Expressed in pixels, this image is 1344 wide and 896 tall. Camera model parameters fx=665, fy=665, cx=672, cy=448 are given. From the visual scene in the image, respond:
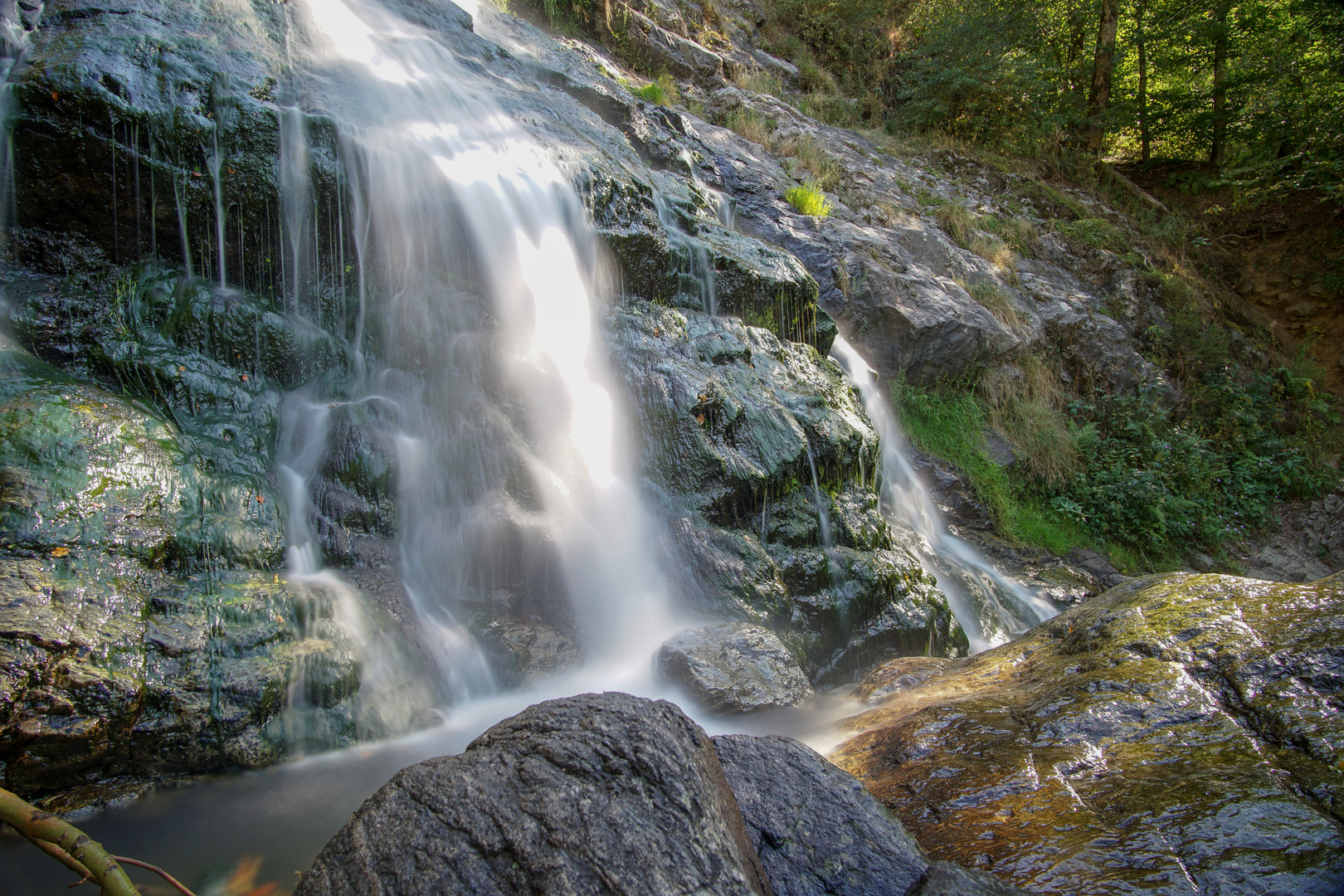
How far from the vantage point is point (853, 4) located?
626 inches

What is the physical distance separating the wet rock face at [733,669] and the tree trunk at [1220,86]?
635 inches

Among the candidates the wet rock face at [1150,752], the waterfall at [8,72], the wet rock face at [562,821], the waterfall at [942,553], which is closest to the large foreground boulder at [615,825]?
the wet rock face at [562,821]

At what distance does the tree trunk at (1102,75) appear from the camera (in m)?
13.7

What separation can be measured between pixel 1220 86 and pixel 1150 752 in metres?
16.7

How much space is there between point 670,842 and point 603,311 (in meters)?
4.76

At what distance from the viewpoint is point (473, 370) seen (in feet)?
17.1

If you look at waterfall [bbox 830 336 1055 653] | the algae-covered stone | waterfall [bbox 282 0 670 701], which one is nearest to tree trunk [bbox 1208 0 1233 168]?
waterfall [bbox 830 336 1055 653]

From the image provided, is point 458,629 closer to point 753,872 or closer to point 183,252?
point 753,872

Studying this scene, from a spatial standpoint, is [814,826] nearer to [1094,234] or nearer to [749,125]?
[749,125]

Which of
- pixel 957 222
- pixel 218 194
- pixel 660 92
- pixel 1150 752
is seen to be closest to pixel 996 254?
pixel 957 222

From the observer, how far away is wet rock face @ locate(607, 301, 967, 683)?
4742 millimetres

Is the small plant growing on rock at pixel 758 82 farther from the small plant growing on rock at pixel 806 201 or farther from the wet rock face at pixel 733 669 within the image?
the wet rock face at pixel 733 669

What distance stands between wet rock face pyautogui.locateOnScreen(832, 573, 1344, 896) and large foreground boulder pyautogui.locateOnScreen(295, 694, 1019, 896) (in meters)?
0.46

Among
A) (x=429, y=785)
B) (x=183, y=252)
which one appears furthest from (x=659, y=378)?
(x=429, y=785)
